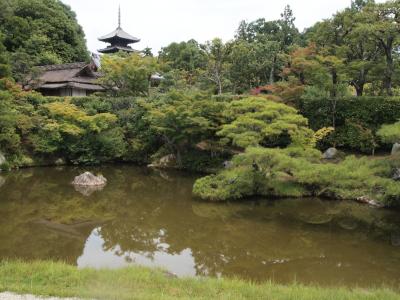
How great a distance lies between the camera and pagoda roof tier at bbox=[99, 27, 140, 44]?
40.4m

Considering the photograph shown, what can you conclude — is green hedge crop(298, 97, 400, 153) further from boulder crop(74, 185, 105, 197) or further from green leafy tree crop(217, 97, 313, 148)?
boulder crop(74, 185, 105, 197)

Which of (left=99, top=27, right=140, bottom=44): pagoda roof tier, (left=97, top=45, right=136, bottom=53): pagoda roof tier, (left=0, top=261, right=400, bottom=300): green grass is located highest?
(left=99, top=27, right=140, bottom=44): pagoda roof tier

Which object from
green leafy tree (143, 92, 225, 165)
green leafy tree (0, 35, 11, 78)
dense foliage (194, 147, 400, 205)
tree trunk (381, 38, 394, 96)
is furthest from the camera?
green leafy tree (0, 35, 11, 78)

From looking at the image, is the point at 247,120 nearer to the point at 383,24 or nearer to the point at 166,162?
the point at 383,24

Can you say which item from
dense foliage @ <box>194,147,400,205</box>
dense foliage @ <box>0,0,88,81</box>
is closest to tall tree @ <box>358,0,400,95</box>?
dense foliage @ <box>194,147,400,205</box>

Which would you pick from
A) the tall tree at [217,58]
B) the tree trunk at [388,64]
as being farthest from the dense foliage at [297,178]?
the tall tree at [217,58]

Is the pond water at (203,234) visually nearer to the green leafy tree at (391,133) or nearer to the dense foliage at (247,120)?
the dense foliage at (247,120)

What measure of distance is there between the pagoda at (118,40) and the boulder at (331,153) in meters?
28.2

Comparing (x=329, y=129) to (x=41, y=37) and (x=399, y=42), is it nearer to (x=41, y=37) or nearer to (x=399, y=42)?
(x=399, y=42)

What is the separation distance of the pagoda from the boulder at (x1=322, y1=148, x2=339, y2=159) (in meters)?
28.2

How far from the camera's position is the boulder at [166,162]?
65.6 feet

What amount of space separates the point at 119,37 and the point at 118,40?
765 mm

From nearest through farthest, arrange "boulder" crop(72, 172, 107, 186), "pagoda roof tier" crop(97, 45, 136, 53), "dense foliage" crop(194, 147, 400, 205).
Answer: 1. "dense foliage" crop(194, 147, 400, 205)
2. "boulder" crop(72, 172, 107, 186)
3. "pagoda roof tier" crop(97, 45, 136, 53)

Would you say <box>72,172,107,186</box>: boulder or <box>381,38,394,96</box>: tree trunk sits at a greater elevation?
<box>381,38,394,96</box>: tree trunk
